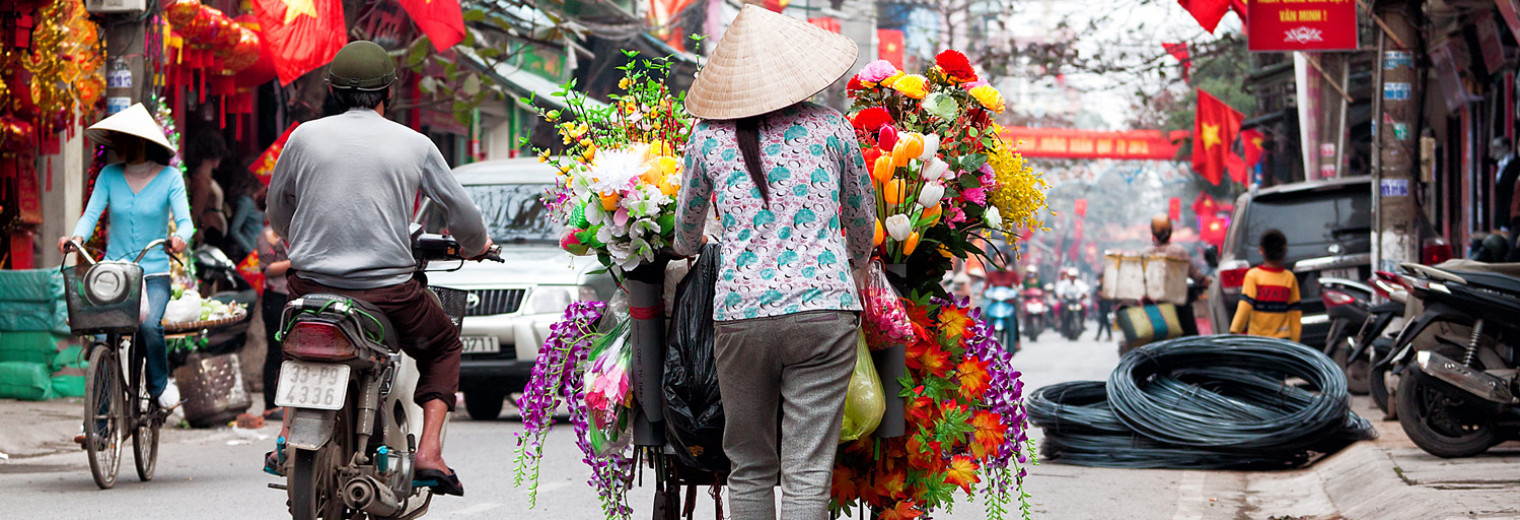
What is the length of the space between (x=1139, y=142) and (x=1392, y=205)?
2752 centimetres

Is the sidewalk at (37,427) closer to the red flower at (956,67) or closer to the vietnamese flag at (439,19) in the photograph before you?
the vietnamese flag at (439,19)

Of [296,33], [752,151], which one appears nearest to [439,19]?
[296,33]

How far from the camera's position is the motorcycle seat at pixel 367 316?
4559mm

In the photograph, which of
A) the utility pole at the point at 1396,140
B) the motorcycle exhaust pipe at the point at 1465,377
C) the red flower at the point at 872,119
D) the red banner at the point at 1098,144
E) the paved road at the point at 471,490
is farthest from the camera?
the red banner at the point at 1098,144

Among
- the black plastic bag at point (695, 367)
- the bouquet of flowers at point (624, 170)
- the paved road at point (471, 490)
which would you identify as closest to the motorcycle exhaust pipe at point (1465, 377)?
the paved road at point (471, 490)

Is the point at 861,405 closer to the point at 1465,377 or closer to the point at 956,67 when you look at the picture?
the point at 956,67

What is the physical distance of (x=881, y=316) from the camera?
4.32 m

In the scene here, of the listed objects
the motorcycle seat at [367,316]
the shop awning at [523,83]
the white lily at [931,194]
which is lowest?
the motorcycle seat at [367,316]

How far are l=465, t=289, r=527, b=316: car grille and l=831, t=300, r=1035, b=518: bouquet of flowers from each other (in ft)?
19.7

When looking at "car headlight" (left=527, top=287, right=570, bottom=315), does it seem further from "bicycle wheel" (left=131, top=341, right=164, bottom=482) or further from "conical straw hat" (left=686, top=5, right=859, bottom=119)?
"conical straw hat" (left=686, top=5, right=859, bottom=119)

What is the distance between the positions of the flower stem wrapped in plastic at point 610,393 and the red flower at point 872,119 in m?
0.90

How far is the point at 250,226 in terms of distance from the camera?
43.8ft

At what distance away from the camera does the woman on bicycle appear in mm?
7262

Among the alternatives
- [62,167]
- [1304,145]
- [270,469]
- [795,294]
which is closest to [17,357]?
[62,167]
